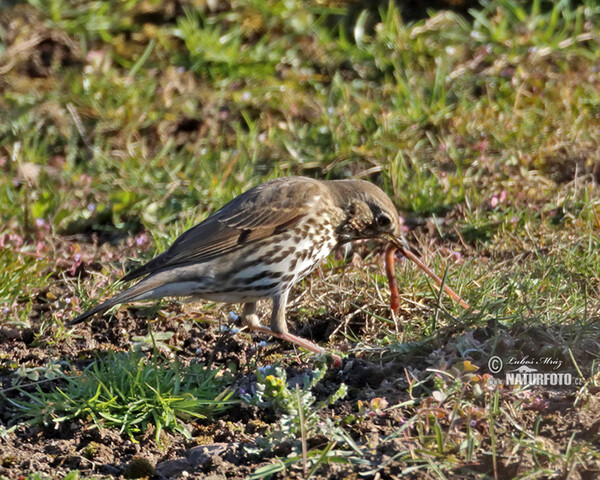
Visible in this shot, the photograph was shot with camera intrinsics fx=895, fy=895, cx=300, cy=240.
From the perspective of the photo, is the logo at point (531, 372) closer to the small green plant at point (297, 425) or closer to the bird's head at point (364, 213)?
the small green plant at point (297, 425)

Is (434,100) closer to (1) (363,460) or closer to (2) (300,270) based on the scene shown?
(2) (300,270)

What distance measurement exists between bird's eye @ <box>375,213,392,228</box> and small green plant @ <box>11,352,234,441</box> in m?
1.65

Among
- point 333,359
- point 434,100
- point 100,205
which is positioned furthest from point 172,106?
point 333,359

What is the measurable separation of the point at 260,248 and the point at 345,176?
2029 mm

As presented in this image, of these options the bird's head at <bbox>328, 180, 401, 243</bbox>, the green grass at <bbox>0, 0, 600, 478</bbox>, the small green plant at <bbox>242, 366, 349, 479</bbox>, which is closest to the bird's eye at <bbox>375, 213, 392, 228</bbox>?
the bird's head at <bbox>328, 180, 401, 243</bbox>

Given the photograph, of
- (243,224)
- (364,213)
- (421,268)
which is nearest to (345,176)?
(364,213)

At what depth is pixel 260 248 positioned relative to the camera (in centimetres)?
555

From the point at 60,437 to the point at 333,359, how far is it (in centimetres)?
152

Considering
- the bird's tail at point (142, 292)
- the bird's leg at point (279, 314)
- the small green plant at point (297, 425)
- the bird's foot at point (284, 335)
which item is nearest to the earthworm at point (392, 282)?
the bird's foot at point (284, 335)

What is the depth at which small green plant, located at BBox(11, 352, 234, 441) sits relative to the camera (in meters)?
4.61

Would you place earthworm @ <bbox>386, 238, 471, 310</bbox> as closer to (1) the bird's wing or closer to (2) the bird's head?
(2) the bird's head

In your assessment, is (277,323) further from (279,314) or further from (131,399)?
(131,399)

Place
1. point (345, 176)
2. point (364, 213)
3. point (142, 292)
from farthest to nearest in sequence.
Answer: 1. point (345, 176)
2. point (364, 213)
3. point (142, 292)

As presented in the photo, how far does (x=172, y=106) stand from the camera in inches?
323
